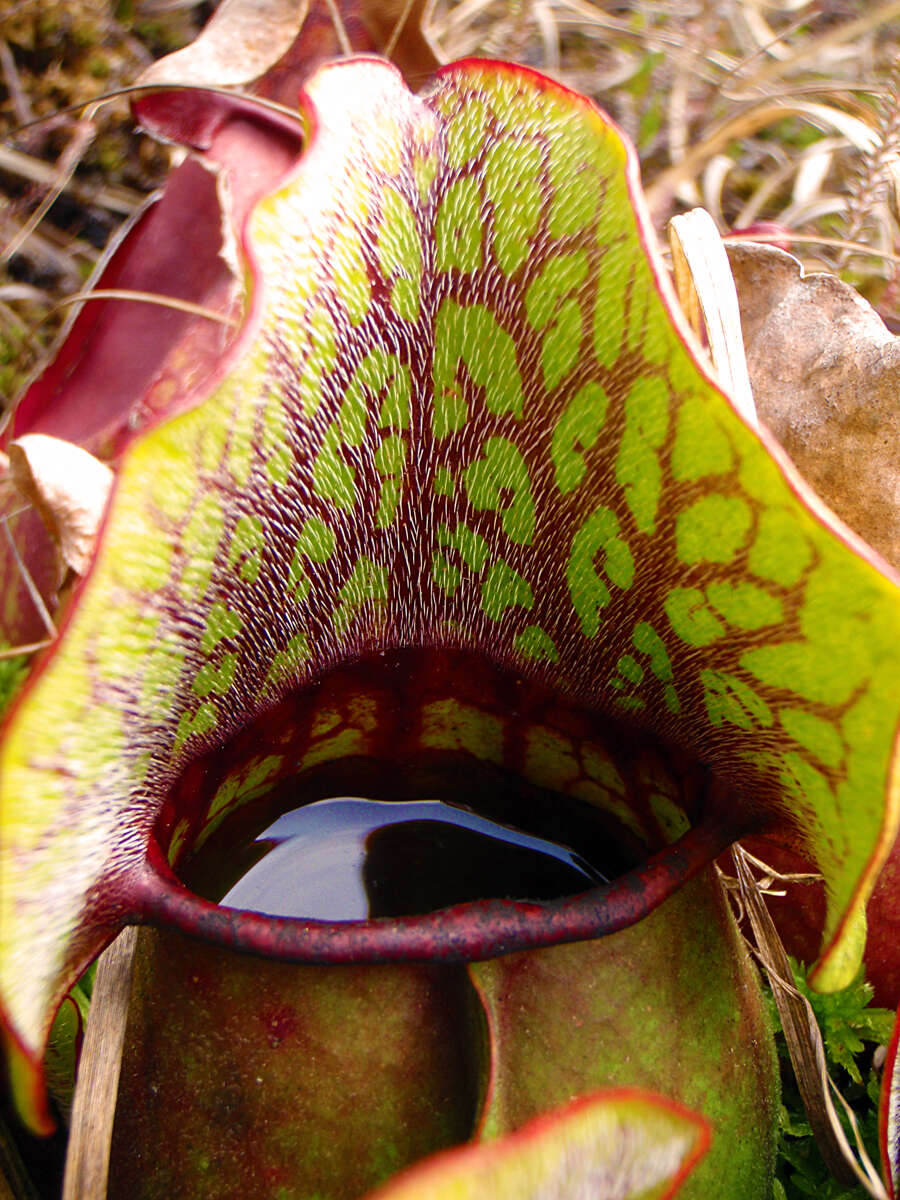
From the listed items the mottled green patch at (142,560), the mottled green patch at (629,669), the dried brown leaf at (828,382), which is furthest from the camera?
the dried brown leaf at (828,382)

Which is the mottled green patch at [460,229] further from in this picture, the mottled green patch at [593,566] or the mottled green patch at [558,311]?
the mottled green patch at [593,566]

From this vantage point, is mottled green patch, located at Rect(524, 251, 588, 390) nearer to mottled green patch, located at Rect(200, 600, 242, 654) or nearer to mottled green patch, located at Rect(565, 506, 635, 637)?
mottled green patch, located at Rect(565, 506, 635, 637)

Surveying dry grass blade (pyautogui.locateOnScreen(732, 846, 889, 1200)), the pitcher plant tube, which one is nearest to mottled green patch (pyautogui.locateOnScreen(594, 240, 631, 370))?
the pitcher plant tube

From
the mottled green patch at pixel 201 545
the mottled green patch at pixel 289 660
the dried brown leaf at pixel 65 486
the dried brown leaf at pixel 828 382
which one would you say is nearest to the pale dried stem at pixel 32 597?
the dried brown leaf at pixel 65 486

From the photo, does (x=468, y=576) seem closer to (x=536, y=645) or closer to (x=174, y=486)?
(x=536, y=645)

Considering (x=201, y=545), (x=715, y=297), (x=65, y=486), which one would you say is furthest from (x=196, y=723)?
(x=715, y=297)

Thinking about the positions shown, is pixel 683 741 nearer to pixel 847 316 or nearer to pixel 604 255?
pixel 604 255
